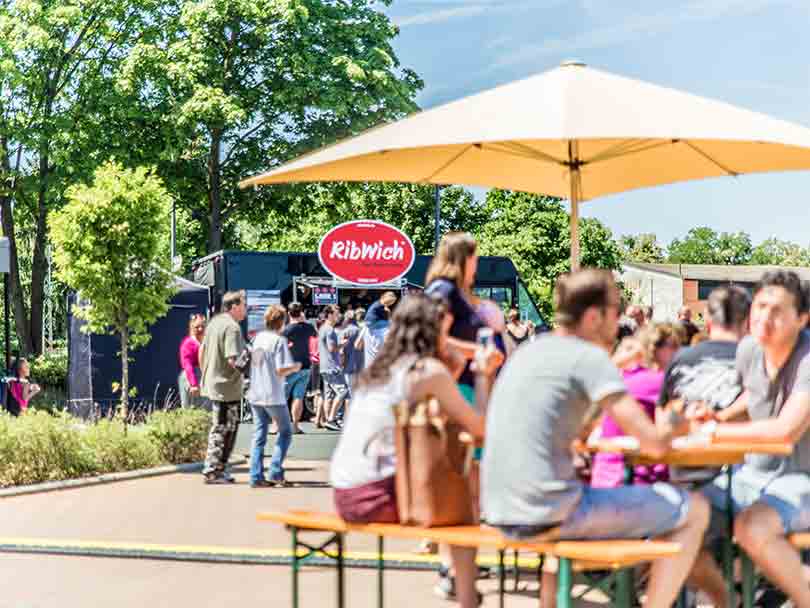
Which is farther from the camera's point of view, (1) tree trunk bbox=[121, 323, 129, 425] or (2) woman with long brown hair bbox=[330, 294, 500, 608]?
(1) tree trunk bbox=[121, 323, 129, 425]

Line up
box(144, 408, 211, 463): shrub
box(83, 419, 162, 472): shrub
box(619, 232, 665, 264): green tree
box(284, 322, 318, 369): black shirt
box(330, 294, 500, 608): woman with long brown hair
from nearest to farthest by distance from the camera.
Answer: box(330, 294, 500, 608): woman with long brown hair → box(83, 419, 162, 472): shrub → box(144, 408, 211, 463): shrub → box(284, 322, 318, 369): black shirt → box(619, 232, 665, 264): green tree

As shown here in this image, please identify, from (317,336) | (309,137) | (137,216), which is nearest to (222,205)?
(309,137)

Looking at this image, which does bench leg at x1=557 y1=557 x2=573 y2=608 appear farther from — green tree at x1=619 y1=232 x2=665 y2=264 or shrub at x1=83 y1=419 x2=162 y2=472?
green tree at x1=619 y1=232 x2=665 y2=264

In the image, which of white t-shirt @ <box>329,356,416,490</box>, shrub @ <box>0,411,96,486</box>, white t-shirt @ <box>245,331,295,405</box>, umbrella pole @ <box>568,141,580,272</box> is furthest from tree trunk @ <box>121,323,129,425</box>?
white t-shirt @ <box>329,356,416,490</box>

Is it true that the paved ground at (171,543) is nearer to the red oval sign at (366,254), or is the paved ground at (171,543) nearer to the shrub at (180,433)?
the shrub at (180,433)

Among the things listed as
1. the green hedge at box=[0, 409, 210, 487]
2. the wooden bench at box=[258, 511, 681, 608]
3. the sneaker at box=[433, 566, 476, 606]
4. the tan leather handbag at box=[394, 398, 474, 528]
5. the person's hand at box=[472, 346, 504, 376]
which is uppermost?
the person's hand at box=[472, 346, 504, 376]

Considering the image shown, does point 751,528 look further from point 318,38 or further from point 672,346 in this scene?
point 318,38

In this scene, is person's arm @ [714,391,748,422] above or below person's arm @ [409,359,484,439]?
below

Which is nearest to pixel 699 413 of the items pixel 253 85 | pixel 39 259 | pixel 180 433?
pixel 180 433

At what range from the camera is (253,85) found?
31109 millimetres

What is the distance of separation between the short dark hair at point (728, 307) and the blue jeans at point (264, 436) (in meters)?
6.57

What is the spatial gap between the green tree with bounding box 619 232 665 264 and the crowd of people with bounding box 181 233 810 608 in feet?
448

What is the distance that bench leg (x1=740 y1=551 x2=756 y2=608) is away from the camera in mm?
5172

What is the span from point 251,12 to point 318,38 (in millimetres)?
1935
